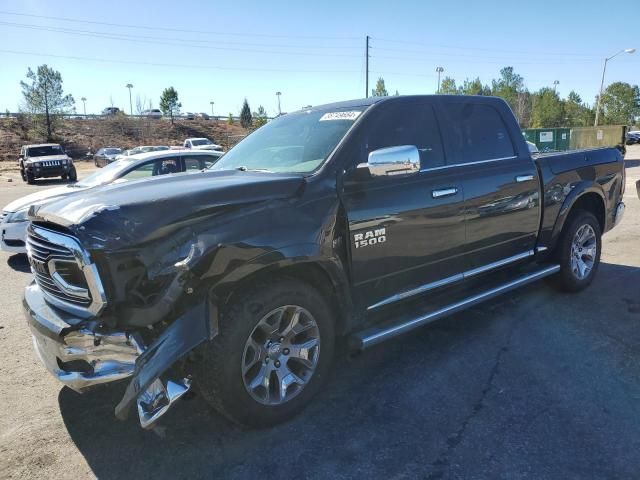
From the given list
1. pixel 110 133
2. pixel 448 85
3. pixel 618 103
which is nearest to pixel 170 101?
pixel 110 133

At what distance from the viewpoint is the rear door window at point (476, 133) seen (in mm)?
4168

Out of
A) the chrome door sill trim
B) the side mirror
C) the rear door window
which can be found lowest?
the chrome door sill trim

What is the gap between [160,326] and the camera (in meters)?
2.63

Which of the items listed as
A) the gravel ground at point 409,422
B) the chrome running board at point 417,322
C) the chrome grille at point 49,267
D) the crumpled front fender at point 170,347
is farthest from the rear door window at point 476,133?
the chrome grille at point 49,267

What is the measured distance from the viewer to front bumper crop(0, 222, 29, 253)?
708 centimetres

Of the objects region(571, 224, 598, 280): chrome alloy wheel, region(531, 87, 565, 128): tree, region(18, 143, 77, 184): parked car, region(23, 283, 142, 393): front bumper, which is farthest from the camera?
region(531, 87, 565, 128): tree

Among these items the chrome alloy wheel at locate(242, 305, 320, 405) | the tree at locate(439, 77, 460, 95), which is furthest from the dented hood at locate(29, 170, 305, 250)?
the tree at locate(439, 77, 460, 95)

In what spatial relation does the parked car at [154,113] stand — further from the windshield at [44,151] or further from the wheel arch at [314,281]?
the wheel arch at [314,281]

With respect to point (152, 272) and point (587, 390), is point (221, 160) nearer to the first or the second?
point (152, 272)

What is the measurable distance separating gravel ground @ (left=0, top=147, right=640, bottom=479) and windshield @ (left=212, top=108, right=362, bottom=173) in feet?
5.30

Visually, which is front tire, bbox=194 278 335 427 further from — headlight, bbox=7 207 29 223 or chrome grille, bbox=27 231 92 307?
headlight, bbox=7 207 29 223

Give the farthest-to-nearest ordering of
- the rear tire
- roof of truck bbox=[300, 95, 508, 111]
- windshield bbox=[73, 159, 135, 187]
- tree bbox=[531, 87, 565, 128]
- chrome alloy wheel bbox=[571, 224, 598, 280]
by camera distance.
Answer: tree bbox=[531, 87, 565, 128]
windshield bbox=[73, 159, 135, 187]
chrome alloy wheel bbox=[571, 224, 598, 280]
the rear tire
roof of truck bbox=[300, 95, 508, 111]

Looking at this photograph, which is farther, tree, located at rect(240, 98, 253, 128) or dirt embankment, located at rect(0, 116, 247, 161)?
tree, located at rect(240, 98, 253, 128)

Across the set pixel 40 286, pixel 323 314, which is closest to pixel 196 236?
pixel 323 314
